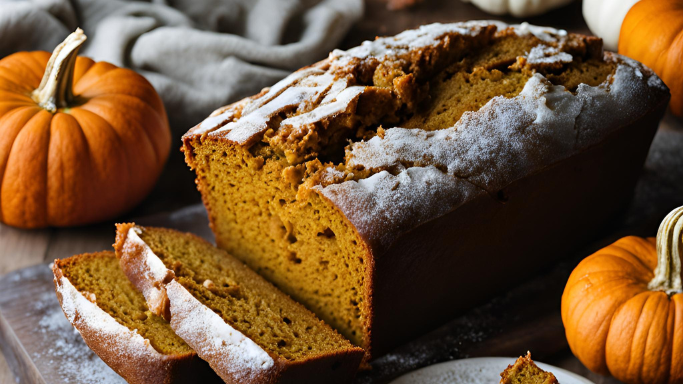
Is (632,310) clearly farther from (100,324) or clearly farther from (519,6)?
(519,6)

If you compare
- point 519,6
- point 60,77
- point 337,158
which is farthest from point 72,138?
point 519,6

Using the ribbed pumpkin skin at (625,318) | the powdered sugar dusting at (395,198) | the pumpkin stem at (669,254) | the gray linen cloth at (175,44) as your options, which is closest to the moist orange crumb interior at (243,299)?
the powdered sugar dusting at (395,198)

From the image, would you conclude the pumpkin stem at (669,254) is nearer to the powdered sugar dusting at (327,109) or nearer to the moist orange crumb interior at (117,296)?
the powdered sugar dusting at (327,109)

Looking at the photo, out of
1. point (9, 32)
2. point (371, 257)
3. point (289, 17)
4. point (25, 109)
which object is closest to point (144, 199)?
point (25, 109)

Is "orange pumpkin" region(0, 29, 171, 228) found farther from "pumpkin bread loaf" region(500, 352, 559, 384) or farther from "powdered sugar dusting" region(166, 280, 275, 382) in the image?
"pumpkin bread loaf" region(500, 352, 559, 384)

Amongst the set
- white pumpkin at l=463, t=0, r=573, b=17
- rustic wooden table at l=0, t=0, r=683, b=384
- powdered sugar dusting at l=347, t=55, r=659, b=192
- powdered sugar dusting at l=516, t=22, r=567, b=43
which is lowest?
rustic wooden table at l=0, t=0, r=683, b=384

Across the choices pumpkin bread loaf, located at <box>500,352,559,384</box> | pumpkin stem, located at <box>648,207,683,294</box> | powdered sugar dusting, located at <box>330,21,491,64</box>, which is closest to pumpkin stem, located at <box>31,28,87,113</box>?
powdered sugar dusting, located at <box>330,21,491,64</box>
